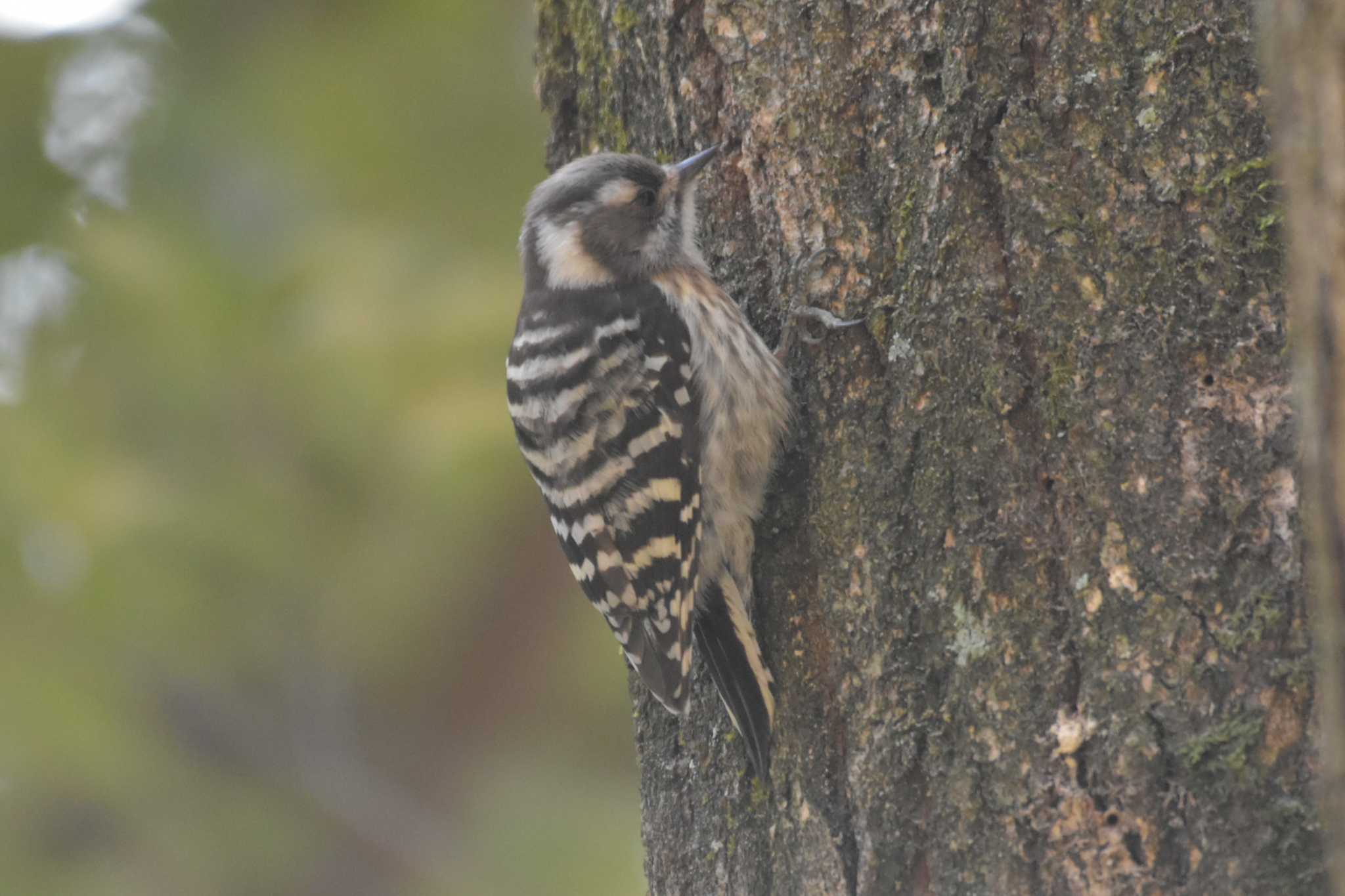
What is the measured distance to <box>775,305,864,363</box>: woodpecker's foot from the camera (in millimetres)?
2885

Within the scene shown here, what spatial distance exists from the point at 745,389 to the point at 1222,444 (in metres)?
1.26

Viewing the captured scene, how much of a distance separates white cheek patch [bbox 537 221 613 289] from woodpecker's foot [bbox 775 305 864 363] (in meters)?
0.86

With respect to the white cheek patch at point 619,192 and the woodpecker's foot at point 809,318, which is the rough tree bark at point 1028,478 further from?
the white cheek patch at point 619,192

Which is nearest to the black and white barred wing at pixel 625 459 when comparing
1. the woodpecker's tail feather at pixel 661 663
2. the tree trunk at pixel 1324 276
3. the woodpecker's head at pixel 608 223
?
the woodpecker's tail feather at pixel 661 663

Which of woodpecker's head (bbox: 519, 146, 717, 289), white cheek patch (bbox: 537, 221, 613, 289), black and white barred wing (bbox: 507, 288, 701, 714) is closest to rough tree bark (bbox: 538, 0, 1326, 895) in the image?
black and white barred wing (bbox: 507, 288, 701, 714)

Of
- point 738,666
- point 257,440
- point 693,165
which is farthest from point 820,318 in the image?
point 257,440

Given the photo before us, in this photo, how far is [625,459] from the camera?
10.9 feet

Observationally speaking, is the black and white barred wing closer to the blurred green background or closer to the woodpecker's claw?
the woodpecker's claw

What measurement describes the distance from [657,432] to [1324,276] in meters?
2.26

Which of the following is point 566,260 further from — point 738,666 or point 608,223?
point 738,666

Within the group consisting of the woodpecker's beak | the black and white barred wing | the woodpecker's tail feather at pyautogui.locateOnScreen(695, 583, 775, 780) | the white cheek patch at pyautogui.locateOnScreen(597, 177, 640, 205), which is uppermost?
the white cheek patch at pyautogui.locateOnScreen(597, 177, 640, 205)

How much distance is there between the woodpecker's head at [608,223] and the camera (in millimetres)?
3469

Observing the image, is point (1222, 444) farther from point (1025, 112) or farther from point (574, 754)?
point (574, 754)

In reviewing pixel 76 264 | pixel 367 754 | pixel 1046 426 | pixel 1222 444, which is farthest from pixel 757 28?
pixel 367 754
